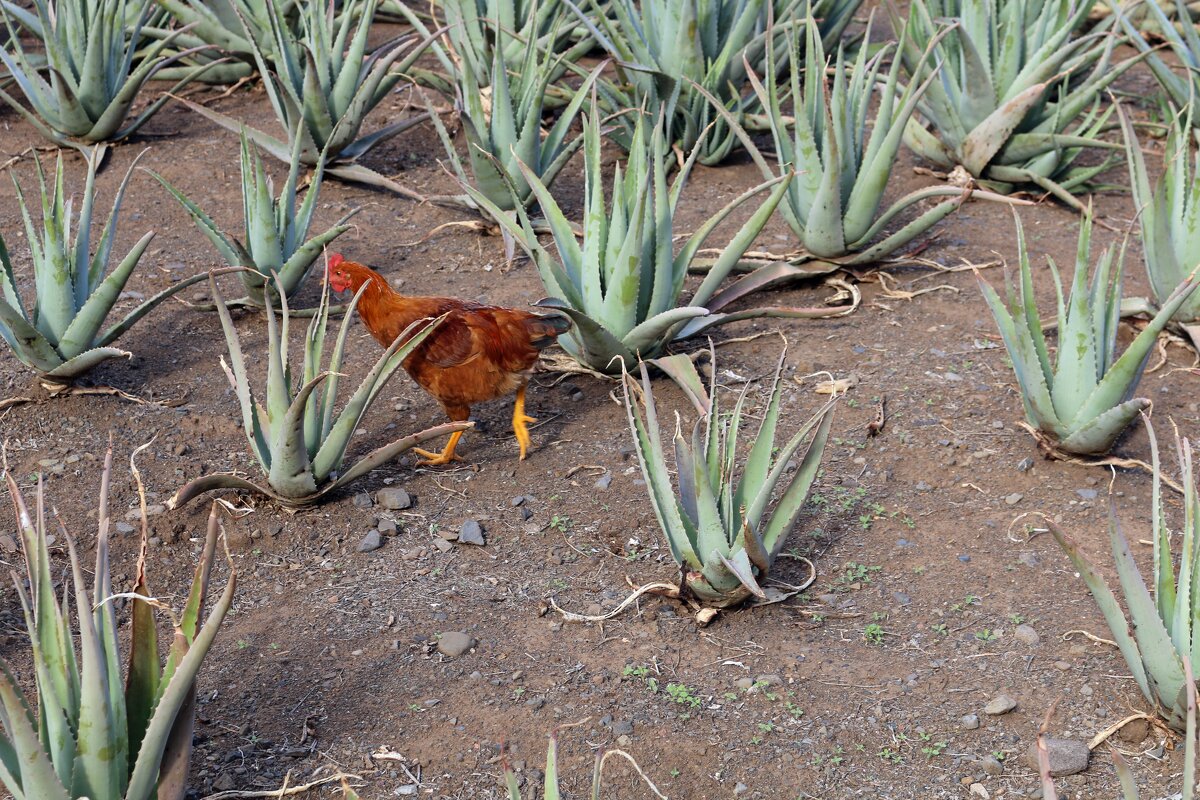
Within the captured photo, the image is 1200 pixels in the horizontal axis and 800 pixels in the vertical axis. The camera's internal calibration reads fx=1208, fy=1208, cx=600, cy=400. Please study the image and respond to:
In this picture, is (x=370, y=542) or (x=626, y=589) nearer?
(x=626, y=589)

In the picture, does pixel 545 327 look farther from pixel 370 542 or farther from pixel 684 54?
pixel 684 54

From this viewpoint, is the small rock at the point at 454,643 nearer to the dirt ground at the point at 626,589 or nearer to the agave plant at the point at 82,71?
the dirt ground at the point at 626,589

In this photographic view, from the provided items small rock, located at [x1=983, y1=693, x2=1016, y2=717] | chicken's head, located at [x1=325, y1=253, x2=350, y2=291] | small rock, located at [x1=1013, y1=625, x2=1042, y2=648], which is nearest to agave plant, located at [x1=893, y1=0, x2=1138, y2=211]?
small rock, located at [x1=1013, y1=625, x2=1042, y2=648]

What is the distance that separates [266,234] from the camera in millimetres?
4180

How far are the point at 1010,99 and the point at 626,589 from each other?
308 centimetres

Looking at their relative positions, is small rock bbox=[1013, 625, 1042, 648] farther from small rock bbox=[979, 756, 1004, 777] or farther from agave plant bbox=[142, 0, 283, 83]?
agave plant bbox=[142, 0, 283, 83]

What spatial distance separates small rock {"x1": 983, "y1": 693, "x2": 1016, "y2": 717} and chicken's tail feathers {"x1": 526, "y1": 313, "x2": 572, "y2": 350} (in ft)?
5.60

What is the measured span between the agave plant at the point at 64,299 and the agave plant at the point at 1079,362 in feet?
8.10

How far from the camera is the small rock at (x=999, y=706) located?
9.02ft

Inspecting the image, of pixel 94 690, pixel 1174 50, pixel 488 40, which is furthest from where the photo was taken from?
pixel 488 40

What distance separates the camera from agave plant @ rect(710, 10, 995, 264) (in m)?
4.34

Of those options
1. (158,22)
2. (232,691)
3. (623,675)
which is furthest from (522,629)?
(158,22)

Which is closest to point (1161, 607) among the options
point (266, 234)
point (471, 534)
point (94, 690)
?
point (471, 534)

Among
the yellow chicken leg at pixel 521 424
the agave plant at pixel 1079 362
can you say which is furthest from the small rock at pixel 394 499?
the agave plant at pixel 1079 362
